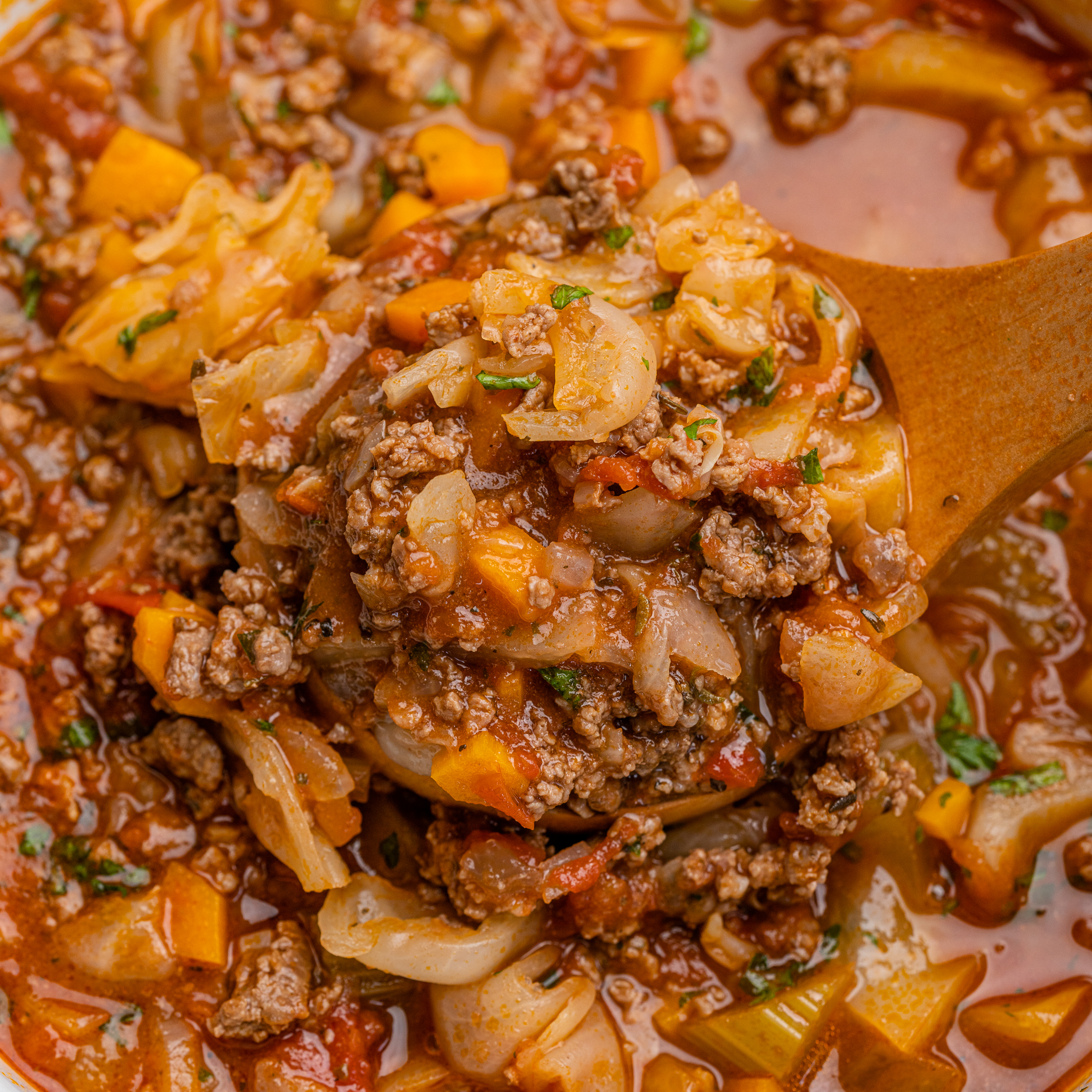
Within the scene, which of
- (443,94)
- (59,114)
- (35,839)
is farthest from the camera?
(443,94)

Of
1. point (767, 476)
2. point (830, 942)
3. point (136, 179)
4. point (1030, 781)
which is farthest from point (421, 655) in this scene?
point (136, 179)

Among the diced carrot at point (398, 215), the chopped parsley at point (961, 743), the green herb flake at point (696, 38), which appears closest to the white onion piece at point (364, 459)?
the diced carrot at point (398, 215)

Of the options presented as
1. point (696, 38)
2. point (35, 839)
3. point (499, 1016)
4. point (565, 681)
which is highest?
point (696, 38)

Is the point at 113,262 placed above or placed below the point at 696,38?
below

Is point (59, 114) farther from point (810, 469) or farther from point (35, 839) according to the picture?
point (810, 469)

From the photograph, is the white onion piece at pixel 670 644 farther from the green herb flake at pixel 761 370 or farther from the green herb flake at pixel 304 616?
the green herb flake at pixel 304 616

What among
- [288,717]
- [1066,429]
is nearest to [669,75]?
[1066,429]
